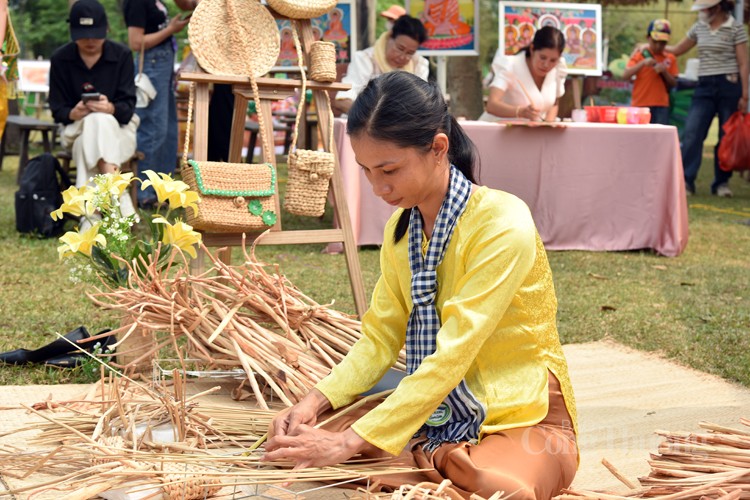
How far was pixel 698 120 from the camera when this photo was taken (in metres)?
8.72

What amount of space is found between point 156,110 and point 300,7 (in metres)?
3.14

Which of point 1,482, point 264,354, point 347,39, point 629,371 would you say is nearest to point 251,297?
point 264,354

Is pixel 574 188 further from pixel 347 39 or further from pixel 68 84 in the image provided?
pixel 68 84

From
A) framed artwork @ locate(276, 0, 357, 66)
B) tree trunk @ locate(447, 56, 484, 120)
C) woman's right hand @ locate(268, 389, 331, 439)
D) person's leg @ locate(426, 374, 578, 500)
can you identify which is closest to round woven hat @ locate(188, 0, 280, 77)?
woman's right hand @ locate(268, 389, 331, 439)

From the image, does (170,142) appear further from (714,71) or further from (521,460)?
(521,460)

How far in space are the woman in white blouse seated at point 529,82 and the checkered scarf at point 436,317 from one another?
3972 mm

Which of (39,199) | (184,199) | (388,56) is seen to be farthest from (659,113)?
(184,199)

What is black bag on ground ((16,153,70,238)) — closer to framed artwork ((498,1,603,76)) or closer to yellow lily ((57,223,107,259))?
yellow lily ((57,223,107,259))

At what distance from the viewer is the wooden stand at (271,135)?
3.67 m

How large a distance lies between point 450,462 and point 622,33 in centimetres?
2728

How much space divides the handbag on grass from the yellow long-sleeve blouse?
135 centimetres

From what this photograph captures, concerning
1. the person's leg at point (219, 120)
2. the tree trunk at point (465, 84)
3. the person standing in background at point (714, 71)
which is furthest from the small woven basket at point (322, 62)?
the tree trunk at point (465, 84)

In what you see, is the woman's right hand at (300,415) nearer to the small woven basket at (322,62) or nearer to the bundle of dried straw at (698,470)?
the bundle of dried straw at (698,470)

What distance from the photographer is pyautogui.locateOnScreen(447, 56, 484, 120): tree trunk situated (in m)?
10.6
